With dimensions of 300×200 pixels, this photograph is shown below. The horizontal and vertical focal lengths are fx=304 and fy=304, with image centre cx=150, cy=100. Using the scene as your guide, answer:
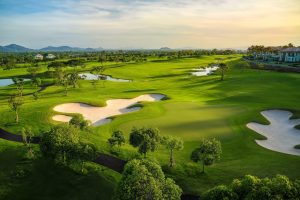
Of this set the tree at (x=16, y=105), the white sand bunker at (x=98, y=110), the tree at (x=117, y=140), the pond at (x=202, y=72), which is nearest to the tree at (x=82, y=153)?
the tree at (x=117, y=140)

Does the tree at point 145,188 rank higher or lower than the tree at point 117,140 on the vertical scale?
higher

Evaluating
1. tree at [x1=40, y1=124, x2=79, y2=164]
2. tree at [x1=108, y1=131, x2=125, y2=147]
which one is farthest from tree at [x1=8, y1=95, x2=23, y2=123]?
tree at [x1=108, y1=131, x2=125, y2=147]

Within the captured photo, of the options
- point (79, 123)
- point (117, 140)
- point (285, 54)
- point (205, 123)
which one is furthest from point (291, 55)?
point (117, 140)

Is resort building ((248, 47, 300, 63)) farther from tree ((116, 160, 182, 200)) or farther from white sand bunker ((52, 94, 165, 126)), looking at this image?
tree ((116, 160, 182, 200))

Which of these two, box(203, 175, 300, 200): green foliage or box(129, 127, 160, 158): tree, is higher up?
box(203, 175, 300, 200): green foliage

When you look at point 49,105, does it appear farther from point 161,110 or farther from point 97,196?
point 97,196

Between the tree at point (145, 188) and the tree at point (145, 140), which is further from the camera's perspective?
the tree at point (145, 140)

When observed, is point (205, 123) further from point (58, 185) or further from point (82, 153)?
point (58, 185)

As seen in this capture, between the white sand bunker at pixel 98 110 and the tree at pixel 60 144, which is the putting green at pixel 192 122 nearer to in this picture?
the white sand bunker at pixel 98 110
